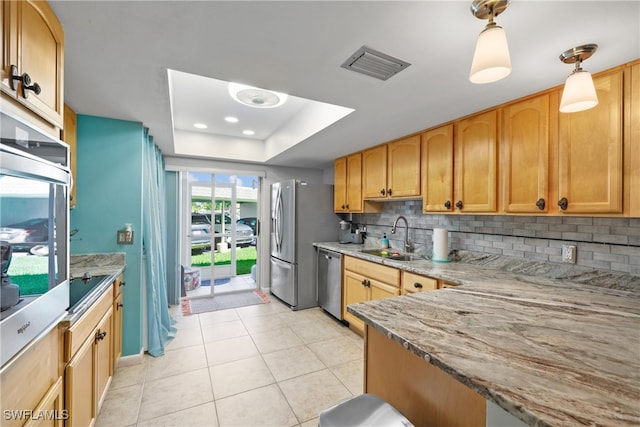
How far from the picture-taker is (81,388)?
1.38 m

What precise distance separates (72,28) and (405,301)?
197cm

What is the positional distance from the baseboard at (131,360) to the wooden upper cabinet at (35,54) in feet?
6.65

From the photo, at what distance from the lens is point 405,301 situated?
1.33m

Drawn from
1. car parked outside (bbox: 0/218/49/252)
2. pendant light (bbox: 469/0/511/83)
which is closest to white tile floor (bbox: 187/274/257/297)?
car parked outside (bbox: 0/218/49/252)

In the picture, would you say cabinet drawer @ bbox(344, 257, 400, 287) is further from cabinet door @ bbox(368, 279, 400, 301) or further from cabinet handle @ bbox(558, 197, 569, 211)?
cabinet handle @ bbox(558, 197, 569, 211)

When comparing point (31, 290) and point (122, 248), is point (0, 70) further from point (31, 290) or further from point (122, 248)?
point (122, 248)

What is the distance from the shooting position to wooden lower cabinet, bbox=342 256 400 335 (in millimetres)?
2533

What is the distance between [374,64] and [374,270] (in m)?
1.90

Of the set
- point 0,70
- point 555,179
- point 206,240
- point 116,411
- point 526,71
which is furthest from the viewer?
point 206,240

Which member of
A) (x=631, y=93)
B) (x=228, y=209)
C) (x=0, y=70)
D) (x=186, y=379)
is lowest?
(x=186, y=379)

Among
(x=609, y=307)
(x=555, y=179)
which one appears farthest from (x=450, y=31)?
(x=609, y=307)

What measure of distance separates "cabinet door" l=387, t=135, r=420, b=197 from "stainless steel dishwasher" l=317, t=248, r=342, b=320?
1.08 meters

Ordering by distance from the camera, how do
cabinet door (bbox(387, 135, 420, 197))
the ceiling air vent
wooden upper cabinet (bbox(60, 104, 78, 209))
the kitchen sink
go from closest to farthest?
1. the ceiling air vent
2. wooden upper cabinet (bbox(60, 104, 78, 209))
3. cabinet door (bbox(387, 135, 420, 197))
4. the kitchen sink

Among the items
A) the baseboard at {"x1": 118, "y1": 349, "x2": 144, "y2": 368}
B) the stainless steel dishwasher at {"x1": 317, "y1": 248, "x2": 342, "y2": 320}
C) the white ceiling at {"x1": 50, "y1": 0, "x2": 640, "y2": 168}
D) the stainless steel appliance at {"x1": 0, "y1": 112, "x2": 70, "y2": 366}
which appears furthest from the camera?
the stainless steel dishwasher at {"x1": 317, "y1": 248, "x2": 342, "y2": 320}
